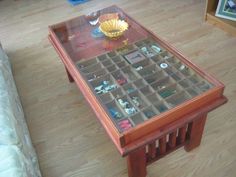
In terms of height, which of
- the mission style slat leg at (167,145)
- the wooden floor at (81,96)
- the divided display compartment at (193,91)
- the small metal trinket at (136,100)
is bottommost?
the wooden floor at (81,96)

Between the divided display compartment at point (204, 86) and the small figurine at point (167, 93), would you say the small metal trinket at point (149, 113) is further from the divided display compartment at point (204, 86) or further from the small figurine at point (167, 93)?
the divided display compartment at point (204, 86)

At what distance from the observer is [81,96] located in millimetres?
1673

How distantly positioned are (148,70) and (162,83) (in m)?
0.11

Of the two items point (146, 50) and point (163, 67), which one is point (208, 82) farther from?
point (146, 50)

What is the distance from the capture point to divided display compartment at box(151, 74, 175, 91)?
3.71 feet

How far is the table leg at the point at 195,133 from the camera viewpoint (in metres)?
1.15

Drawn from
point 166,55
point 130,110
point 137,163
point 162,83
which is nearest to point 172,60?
point 166,55

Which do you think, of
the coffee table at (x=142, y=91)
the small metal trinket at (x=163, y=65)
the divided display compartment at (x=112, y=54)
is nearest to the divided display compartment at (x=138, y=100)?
the coffee table at (x=142, y=91)

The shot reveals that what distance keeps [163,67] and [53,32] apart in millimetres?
719

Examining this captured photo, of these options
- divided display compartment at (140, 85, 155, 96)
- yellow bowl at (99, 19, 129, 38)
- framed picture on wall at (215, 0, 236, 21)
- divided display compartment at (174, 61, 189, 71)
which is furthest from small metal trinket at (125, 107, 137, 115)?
framed picture on wall at (215, 0, 236, 21)

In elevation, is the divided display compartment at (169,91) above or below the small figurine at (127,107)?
above

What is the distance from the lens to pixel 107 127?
3.29 ft

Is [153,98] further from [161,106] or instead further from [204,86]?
[204,86]

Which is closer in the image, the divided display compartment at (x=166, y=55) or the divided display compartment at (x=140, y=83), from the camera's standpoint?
the divided display compartment at (x=140, y=83)
